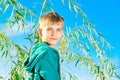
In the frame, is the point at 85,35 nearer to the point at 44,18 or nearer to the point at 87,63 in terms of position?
the point at 87,63

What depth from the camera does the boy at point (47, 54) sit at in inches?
97.3

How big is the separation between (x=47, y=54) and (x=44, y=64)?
67mm

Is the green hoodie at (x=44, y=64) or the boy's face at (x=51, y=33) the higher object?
the boy's face at (x=51, y=33)

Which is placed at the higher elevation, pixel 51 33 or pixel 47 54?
pixel 51 33

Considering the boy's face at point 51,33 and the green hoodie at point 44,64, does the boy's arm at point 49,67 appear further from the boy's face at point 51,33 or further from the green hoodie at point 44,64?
the boy's face at point 51,33

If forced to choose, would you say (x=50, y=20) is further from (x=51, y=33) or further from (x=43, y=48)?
(x=43, y=48)

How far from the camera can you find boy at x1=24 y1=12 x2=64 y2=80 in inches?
97.3

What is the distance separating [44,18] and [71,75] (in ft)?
5.96

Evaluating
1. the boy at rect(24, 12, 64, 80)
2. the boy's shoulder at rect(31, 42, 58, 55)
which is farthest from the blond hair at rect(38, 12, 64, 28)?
the boy's shoulder at rect(31, 42, 58, 55)

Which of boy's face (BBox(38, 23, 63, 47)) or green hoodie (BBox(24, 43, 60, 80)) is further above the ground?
boy's face (BBox(38, 23, 63, 47))

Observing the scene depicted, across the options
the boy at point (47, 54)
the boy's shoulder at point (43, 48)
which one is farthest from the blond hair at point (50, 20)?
the boy's shoulder at point (43, 48)

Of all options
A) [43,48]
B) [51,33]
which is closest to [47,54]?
[43,48]

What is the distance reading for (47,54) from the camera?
251 cm

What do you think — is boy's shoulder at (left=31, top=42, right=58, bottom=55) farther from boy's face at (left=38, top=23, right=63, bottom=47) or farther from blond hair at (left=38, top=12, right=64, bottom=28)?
blond hair at (left=38, top=12, right=64, bottom=28)
